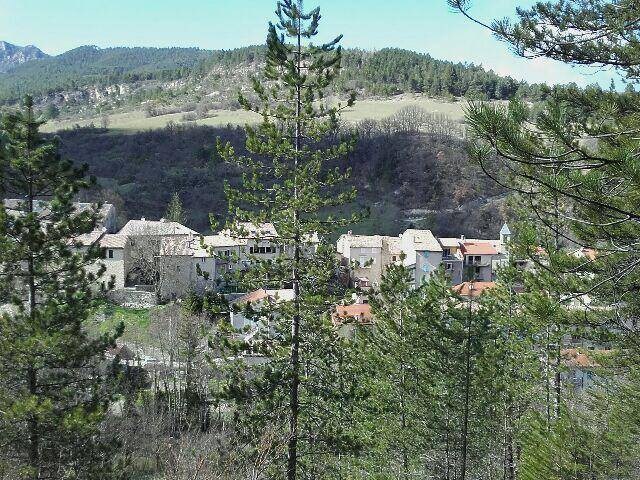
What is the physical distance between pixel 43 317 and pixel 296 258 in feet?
12.8

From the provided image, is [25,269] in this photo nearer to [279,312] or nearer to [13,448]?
[13,448]

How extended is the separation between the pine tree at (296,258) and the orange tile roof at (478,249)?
2755 centimetres

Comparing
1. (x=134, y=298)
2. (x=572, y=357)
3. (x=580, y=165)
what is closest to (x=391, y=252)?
(x=134, y=298)

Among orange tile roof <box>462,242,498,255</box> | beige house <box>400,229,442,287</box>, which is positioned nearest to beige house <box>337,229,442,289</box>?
beige house <box>400,229,442,287</box>

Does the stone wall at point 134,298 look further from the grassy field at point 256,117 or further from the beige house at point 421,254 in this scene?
the grassy field at point 256,117

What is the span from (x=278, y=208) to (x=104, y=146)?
70.5 m

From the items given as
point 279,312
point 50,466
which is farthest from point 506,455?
point 50,466

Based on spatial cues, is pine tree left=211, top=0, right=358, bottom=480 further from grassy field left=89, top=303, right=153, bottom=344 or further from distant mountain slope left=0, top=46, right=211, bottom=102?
distant mountain slope left=0, top=46, right=211, bottom=102

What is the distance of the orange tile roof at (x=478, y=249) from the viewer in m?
36.1

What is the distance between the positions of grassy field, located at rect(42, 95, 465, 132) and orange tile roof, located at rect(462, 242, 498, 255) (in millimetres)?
40442

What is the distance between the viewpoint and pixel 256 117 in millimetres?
86812

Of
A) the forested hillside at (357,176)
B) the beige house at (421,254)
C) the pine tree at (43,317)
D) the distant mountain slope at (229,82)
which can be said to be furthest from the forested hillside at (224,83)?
the pine tree at (43,317)

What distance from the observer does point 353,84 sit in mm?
94000

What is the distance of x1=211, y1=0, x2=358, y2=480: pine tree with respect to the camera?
952 cm
